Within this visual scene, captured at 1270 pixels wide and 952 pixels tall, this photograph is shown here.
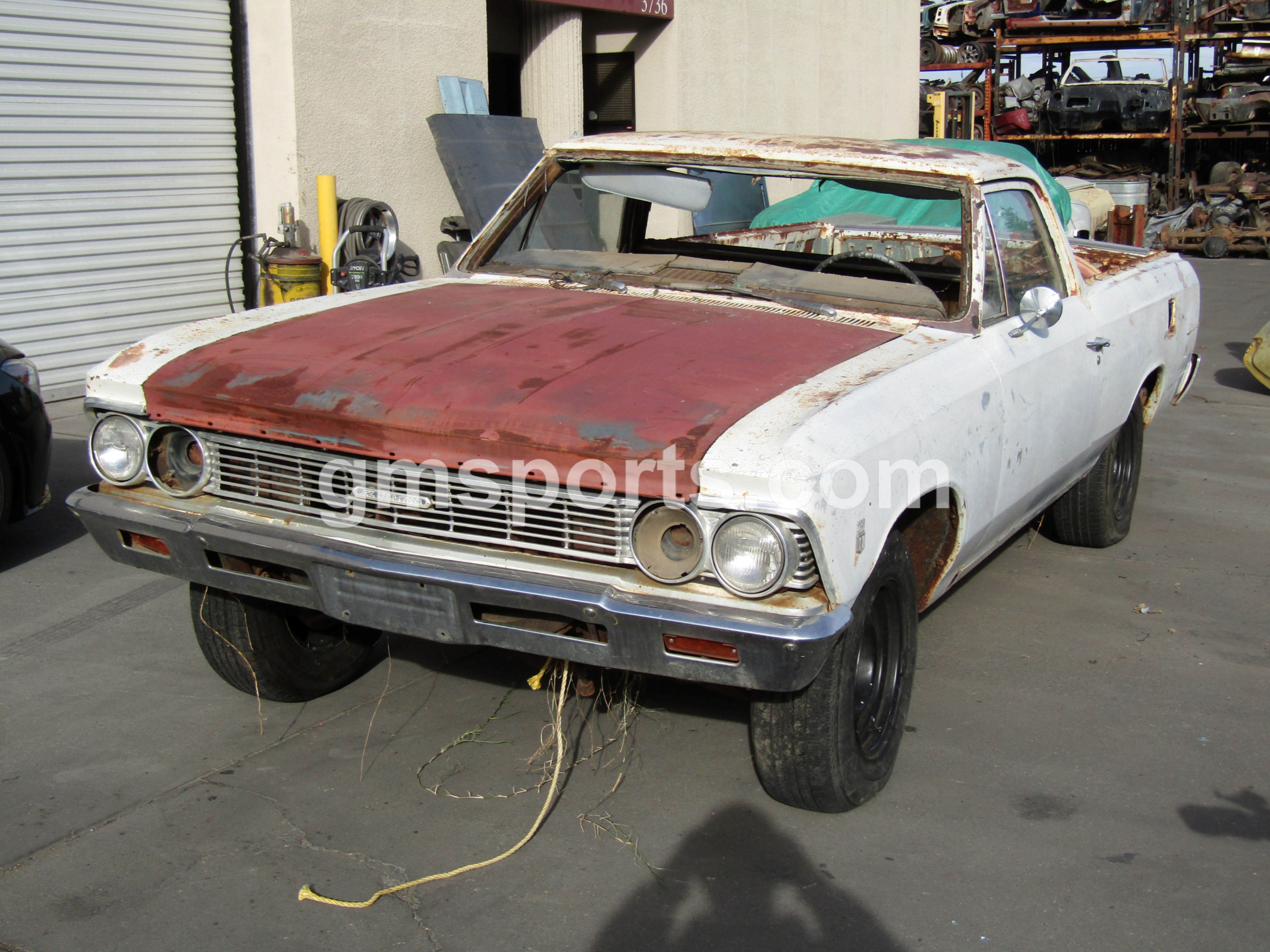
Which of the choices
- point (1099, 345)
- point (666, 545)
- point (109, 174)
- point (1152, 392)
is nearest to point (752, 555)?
point (666, 545)

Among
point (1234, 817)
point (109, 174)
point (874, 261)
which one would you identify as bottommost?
point (1234, 817)

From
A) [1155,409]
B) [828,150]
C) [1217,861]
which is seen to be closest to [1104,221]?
[1155,409]

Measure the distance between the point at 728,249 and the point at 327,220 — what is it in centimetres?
499

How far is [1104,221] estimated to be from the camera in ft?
52.2

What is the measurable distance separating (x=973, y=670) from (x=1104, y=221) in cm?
1331

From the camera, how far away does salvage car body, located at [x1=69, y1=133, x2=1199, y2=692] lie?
2660 mm

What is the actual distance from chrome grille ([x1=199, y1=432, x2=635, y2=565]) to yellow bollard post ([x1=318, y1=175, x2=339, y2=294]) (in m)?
6.05

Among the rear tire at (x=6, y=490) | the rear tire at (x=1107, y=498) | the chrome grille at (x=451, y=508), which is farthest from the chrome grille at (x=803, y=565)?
the rear tire at (x=6, y=490)

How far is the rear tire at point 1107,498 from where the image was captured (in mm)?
5211

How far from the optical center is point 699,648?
2.68m

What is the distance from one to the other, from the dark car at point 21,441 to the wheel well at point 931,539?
3.60m

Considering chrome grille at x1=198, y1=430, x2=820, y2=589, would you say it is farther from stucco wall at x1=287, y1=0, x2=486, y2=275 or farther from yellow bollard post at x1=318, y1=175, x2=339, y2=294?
stucco wall at x1=287, y1=0, x2=486, y2=275

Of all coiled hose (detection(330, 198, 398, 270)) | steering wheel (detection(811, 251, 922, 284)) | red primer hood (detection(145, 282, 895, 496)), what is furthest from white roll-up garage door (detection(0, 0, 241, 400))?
steering wheel (detection(811, 251, 922, 284))

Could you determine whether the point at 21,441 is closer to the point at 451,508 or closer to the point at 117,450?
the point at 117,450
